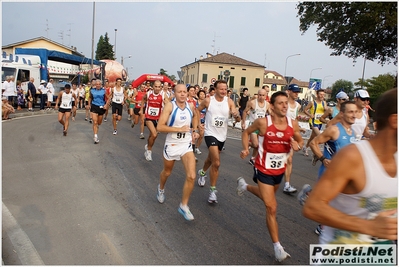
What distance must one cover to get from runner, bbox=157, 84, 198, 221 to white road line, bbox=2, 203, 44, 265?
1833mm

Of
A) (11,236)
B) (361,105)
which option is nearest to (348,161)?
(11,236)

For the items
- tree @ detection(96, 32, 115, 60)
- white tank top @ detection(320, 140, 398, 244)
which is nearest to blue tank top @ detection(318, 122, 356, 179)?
white tank top @ detection(320, 140, 398, 244)

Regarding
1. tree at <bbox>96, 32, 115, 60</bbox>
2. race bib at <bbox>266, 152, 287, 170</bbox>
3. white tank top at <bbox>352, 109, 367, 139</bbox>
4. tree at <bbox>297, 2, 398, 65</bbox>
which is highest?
tree at <bbox>96, 32, 115, 60</bbox>

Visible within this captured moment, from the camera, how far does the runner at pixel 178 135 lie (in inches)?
196

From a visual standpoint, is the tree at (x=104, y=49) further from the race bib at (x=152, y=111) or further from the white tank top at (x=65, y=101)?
the race bib at (x=152, y=111)

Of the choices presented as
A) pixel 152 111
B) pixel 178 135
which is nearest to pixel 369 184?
pixel 178 135

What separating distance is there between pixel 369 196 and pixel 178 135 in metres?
3.53

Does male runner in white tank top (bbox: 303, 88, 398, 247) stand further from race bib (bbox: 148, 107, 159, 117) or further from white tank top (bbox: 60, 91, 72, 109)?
white tank top (bbox: 60, 91, 72, 109)

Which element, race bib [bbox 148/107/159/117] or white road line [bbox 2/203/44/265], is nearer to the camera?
white road line [bbox 2/203/44/265]

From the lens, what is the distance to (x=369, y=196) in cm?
190

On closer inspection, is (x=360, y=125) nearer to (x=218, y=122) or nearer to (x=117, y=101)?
(x=218, y=122)

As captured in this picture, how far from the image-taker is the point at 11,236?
4.19m

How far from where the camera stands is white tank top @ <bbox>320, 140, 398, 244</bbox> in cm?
185

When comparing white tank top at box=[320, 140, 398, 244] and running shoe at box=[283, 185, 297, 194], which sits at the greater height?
white tank top at box=[320, 140, 398, 244]
